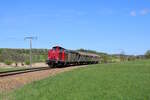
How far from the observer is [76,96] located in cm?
1491

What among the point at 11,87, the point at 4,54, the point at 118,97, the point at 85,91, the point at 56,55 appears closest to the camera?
the point at 118,97

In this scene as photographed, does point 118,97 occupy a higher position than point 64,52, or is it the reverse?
point 64,52

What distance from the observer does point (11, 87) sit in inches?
813

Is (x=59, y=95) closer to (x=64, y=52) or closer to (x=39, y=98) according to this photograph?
(x=39, y=98)

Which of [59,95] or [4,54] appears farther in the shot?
[4,54]

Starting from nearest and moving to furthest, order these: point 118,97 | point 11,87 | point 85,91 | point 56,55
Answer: point 118,97
point 85,91
point 11,87
point 56,55

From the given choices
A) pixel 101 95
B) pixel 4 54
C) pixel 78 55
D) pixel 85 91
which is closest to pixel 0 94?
pixel 85 91

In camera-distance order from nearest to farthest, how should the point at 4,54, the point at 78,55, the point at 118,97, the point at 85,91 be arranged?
the point at 118,97
the point at 85,91
the point at 78,55
the point at 4,54

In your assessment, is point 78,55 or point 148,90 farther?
point 78,55

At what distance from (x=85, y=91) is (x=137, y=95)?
2696mm

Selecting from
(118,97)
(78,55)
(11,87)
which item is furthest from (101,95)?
(78,55)

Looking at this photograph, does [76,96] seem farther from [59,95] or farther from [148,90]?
[148,90]

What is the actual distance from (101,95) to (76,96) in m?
1.15

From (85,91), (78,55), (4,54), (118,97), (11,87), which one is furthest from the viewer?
(4,54)
